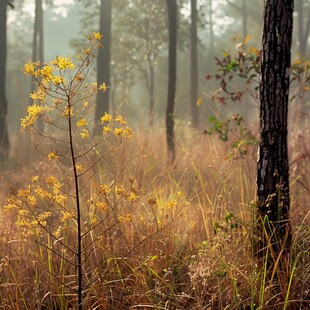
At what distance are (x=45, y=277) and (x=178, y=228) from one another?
108 centimetres

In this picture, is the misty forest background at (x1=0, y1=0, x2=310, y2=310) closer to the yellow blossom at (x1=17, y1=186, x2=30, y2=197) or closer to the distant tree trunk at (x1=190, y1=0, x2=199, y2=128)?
the distant tree trunk at (x1=190, y1=0, x2=199, y2=128)

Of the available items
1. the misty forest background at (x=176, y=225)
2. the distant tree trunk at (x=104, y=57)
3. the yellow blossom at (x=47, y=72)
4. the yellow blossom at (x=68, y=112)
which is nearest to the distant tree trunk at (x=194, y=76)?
the misty forest background at (x=176, y=225)

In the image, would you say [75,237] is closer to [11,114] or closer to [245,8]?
[11,114]

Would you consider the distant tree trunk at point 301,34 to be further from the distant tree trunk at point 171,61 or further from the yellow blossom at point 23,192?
the yellow blossom at point 23,192

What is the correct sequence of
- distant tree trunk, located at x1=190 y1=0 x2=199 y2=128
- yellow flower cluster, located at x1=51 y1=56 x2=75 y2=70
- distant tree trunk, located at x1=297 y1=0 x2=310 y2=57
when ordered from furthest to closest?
distant tree trunk, located at x1=297 y1=0 x2=310 y2=57 < distant tree trunk, located at x1=190 y1=0 x2=199 y2=128 < yellow flower cluster, located at x1=51 y1=56 x2=75 y2=70

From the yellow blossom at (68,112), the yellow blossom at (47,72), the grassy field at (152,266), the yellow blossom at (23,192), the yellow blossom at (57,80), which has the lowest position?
the grassy field at (152,266)

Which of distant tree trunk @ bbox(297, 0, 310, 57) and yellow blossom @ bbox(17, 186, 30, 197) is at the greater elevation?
distant tree trunk @ bbox(297, 0, 310, 57)

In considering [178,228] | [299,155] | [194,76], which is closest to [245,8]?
[194,76]

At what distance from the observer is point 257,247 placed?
122 inches

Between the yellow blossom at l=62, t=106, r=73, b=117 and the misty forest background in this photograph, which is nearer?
the yellow blossom at l=62, t=106, r=73, b=117

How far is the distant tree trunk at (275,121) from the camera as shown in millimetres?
3029

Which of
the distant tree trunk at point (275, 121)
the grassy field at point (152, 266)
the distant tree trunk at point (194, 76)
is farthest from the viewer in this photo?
the distant tree trunk at point (194, 76)

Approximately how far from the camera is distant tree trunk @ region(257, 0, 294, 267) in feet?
9.94

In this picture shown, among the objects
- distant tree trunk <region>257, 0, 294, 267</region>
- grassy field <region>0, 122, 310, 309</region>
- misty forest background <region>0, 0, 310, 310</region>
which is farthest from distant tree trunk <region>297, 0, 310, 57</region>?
distant tree trunk <region>257, 0, 294, 267</region>
